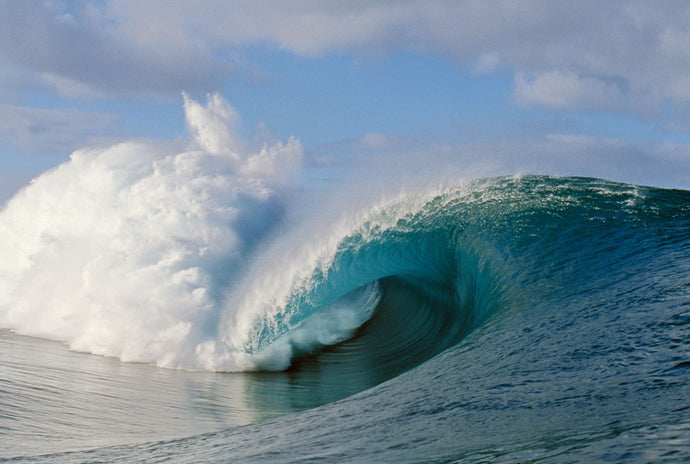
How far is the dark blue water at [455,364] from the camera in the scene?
3.25m

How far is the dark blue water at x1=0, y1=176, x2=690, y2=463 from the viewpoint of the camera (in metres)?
3.25

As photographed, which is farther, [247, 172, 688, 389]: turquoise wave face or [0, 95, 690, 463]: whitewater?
[247, 172, 688, 389]: turquoise wave face

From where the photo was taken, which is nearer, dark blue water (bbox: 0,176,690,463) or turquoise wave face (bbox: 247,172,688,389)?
dark blue water (bbox: 0,176,690,463)

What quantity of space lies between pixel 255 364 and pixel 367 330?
8.11 ft

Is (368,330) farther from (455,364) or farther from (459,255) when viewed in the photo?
(455,364)

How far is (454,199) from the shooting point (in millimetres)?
9961

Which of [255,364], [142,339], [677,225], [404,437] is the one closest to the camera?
[404,437]

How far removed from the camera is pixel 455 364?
518 centimetres

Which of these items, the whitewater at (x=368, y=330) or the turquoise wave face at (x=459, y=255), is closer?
the whitewater at (x=368, y=330)

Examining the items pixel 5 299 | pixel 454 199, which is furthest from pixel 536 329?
pixel 5 299

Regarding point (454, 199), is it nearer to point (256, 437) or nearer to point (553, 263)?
point (553, 263)

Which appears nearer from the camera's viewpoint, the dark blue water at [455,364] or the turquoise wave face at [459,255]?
the dark blue water at [455,364]

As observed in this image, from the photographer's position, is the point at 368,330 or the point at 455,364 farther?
the point at 368,330

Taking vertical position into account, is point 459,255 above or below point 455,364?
above
